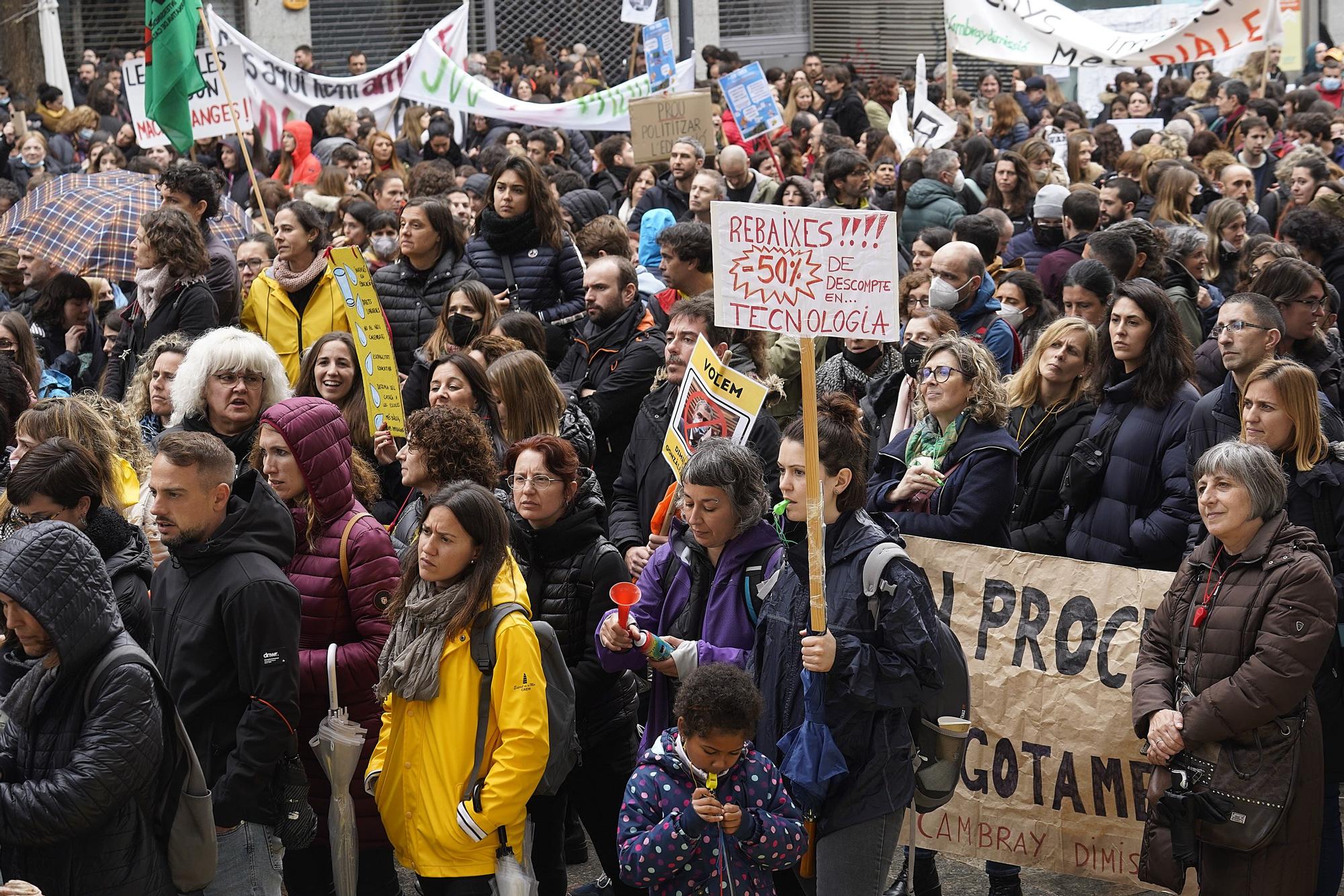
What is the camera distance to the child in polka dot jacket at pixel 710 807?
3.94 m

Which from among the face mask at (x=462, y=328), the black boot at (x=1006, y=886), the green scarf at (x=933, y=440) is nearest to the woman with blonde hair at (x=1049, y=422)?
the green scarf at (x=933, y=440)

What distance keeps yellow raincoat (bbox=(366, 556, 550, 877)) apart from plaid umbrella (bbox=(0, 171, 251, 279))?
516 cm

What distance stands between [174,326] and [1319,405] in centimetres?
496

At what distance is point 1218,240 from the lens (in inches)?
351

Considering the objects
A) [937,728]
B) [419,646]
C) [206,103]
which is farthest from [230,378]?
[206,103]

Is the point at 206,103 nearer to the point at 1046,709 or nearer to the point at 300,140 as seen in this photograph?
the point at 300,140

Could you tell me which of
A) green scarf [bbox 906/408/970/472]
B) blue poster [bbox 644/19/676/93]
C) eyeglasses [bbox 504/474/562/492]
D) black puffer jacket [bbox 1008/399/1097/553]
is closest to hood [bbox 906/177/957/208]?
blue poster [bbox 644/19/676/93]

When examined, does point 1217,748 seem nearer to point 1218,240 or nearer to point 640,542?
point 640,542

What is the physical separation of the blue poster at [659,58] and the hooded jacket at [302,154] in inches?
131

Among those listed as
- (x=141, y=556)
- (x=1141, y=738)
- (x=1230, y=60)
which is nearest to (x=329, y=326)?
(x=141, y=556)

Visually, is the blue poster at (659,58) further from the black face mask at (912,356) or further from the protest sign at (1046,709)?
the protest sign at (1046,709)

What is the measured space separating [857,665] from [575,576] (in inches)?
43.9

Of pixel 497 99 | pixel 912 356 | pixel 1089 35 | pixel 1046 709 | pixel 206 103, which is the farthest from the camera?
pixel 1089 35

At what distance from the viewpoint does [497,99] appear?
575 inches
